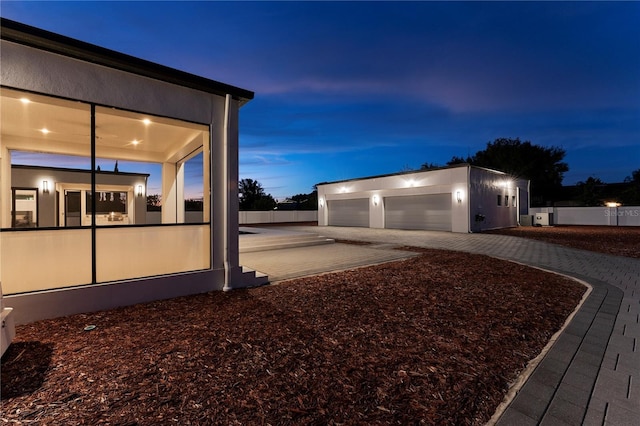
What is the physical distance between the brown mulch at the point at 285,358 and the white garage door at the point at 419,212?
43.0 feet

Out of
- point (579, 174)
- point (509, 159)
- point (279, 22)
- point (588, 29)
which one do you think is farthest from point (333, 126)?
point (579, 174)

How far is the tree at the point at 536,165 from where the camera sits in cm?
3058

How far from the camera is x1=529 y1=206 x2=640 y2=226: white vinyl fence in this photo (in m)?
20.7

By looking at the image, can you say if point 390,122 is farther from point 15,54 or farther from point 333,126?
point 15,54

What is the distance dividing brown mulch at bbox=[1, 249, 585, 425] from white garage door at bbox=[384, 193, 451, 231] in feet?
43.0

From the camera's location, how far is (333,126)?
47.0m

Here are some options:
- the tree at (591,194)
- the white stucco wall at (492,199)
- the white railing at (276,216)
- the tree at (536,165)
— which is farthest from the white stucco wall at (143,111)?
the tree at (591,194)

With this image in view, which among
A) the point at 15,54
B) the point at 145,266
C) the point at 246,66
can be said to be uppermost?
the point at 246,66

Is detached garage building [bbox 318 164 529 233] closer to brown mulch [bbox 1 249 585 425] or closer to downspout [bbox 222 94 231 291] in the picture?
brown mulch [bbox 1 249 585 425]

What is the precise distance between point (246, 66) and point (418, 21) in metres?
9.39

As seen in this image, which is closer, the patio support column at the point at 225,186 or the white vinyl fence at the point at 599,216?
the patio support column at the point at 225,186

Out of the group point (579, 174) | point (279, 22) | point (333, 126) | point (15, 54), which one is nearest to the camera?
point (15, 54)

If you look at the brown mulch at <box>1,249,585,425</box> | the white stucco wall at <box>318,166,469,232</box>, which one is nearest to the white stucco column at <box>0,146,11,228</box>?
the brown mulch at <box>1,249,585,425</box>

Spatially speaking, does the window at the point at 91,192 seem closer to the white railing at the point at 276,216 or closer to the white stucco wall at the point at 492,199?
the white stucco wall at the point at 492,199
